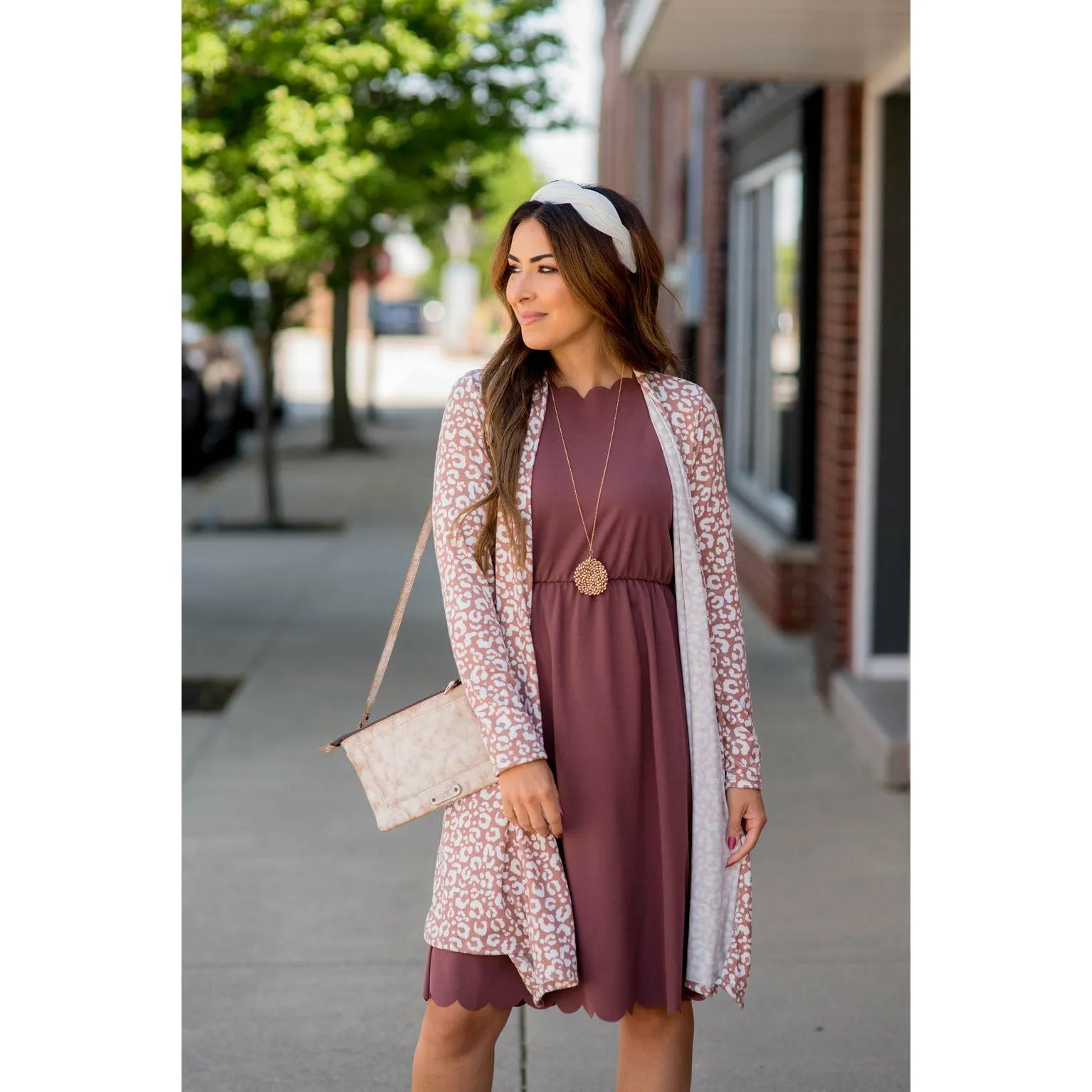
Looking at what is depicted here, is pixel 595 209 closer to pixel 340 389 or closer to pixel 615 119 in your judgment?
pixel 340 389

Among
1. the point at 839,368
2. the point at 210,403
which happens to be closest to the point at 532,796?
the point at 839,368

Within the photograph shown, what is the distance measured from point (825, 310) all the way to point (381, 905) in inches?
154

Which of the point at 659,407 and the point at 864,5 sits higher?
the point at 864,5

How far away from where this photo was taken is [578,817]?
2863mm

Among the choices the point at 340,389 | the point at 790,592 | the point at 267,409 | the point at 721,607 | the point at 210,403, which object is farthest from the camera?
the point at 340,389

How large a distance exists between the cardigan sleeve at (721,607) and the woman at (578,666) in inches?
1.3

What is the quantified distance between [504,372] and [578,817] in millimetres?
761

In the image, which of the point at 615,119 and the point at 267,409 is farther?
the point at 615,119

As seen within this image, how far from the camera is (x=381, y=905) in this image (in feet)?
17.5
